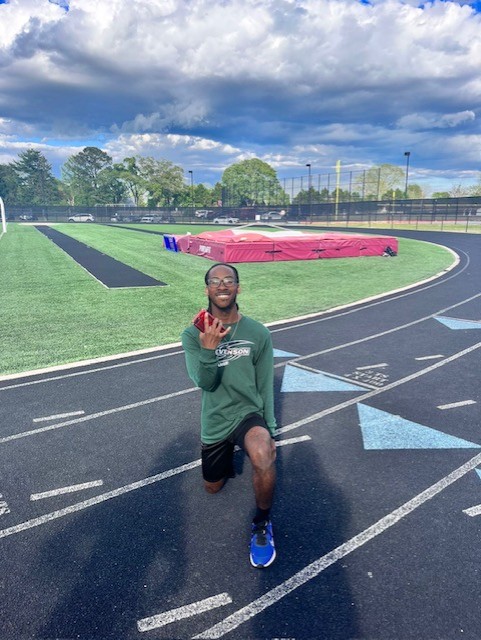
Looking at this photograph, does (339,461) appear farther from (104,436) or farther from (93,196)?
(93,196)

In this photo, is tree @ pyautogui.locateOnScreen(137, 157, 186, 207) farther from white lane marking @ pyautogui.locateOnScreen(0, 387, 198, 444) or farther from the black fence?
white lane marking @ pyautogui.locateOnScreen(0, 387, 198, 444)

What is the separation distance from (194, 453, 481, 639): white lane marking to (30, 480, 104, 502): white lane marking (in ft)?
6.73

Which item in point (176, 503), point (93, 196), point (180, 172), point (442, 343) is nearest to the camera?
point (176, 503)

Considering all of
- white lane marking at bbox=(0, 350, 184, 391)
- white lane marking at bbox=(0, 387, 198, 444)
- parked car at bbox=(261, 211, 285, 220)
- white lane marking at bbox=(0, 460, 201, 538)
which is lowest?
white lane marking at bbox=(0, 460, 201, 538)

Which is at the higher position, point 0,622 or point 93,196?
point 93,196

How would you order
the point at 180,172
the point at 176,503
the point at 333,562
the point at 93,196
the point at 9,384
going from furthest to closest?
the point at 93,196 < the point at 180,172 < the point at 9,384 < the point at 176,503 < the point at 333,562

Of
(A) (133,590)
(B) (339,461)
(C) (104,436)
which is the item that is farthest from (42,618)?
(B) (339,461)

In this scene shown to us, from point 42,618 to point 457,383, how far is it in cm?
627

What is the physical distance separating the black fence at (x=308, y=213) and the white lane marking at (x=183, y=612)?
47643 mm

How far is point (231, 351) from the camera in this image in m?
3.81

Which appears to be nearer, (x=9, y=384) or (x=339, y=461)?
(x=339, y=461)

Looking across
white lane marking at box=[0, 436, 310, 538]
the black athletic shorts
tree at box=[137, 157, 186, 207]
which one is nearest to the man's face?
the black athletic shorts

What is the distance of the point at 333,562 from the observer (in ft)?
11.2

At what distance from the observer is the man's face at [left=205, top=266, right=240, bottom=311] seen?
148 inches
